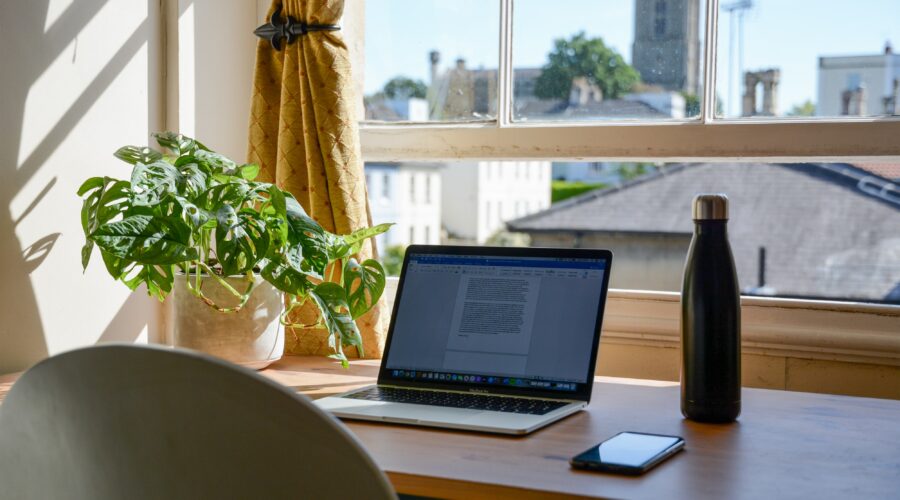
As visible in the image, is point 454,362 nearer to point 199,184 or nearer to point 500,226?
point 199,184

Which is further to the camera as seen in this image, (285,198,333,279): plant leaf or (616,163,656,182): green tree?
(616,163,656,182): green tree

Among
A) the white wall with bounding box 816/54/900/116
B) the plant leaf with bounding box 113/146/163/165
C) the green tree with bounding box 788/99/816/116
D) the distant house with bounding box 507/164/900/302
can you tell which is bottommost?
the distant house with bounding box 507/164/900/302

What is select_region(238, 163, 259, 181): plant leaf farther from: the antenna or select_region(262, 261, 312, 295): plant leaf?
the antenna

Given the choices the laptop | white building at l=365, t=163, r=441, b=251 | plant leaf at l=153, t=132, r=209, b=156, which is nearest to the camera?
the laptop

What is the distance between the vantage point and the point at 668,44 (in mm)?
1711

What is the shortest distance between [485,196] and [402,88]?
12322 mm

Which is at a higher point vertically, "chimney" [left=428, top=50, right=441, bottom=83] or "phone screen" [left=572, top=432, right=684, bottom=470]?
"chimney" [left=428, top=50, right=441, bottom=83]

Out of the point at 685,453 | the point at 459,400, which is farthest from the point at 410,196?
the point at 685,453

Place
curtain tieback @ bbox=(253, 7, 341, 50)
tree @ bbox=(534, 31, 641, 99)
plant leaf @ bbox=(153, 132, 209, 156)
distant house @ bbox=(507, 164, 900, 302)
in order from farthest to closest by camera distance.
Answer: distant house @ bbox=(507, 164, 900, 302) → tree @ bbox=(534, 31, 641, 99) → curtain tieback @ bbox=(253, 7, 341, 50) → plant leaf @ bbox=(153, 132, 209, 156)

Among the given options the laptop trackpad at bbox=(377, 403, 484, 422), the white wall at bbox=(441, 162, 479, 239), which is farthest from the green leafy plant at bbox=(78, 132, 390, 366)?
the white wall at bbox=(441, 162, 479, 239)

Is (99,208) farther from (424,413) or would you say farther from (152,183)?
(424,413)

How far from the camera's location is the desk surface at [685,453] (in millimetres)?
870

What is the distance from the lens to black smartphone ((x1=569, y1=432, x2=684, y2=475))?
0.92 metres

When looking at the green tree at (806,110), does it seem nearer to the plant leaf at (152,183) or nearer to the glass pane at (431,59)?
the glass pane at (431,59)
